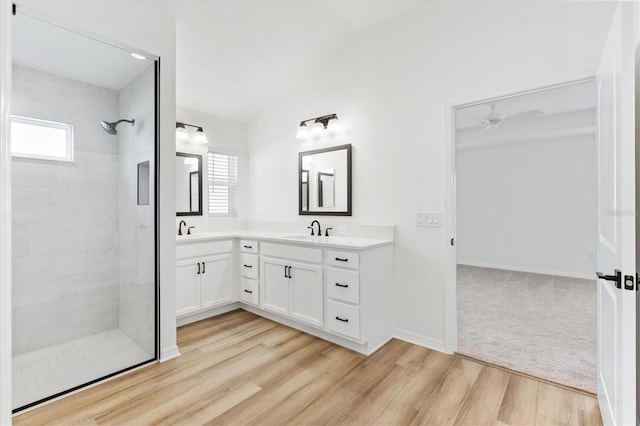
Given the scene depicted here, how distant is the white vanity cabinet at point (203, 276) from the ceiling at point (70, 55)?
1544 millimetres

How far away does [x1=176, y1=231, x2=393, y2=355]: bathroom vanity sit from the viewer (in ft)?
8.65

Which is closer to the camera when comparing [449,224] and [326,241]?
[449,224]

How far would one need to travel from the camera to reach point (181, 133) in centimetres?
363

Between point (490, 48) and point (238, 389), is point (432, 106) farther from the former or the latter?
point (238, 389)

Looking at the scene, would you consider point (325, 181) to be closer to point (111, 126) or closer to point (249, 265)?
point (249, 265)

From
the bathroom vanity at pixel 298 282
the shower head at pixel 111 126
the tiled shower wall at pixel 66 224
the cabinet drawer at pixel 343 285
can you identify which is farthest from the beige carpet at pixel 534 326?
the shower head at pixel 111 126

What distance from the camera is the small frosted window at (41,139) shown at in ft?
7.07

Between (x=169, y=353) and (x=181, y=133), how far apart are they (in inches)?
92.2

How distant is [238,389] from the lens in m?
2.09

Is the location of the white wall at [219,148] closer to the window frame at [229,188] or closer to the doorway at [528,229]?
the window frame at [229,188]

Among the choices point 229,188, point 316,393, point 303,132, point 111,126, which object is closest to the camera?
point 316,393

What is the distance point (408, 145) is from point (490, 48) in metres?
0.93

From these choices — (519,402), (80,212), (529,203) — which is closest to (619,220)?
(519,402)

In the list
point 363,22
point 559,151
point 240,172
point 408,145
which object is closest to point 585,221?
point 559,151
